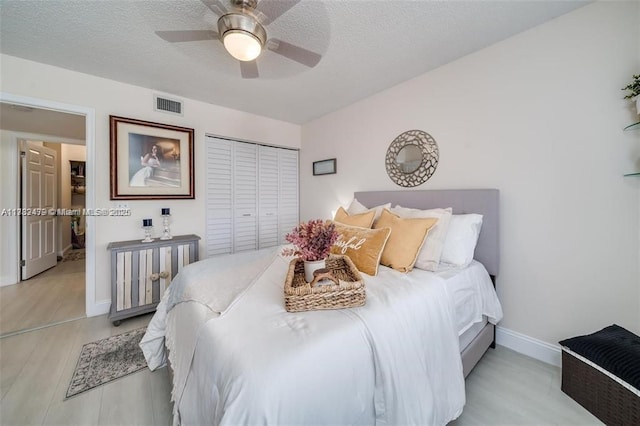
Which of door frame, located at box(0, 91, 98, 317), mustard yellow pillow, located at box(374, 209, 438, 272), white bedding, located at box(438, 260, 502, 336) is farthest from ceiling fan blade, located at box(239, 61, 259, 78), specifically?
white bedding, located at box(438, 260, 502, 336)

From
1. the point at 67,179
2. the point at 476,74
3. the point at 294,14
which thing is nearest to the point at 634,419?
the point at 476,74

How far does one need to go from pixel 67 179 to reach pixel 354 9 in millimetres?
7228

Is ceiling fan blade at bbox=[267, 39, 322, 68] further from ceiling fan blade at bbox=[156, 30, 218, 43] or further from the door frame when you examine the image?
the door frame

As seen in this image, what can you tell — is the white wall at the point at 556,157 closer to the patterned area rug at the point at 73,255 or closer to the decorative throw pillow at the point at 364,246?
the decorative throw pillow at the point at 364,246

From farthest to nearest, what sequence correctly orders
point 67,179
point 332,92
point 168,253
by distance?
point 67,179, point 332,92, point 168,253

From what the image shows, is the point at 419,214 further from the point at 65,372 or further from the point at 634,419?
the point at 65,372

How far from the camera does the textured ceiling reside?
166 cm

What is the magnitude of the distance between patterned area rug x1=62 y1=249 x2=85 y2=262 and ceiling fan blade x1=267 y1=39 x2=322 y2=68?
591cm

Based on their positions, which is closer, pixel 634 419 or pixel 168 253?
pixel 634 419

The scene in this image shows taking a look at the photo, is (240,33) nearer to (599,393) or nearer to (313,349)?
(313,349)

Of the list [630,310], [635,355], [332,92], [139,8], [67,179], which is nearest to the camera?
[635,355]

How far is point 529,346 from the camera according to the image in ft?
6.34

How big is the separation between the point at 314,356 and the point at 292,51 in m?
1.95

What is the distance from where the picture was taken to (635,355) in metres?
1.26
